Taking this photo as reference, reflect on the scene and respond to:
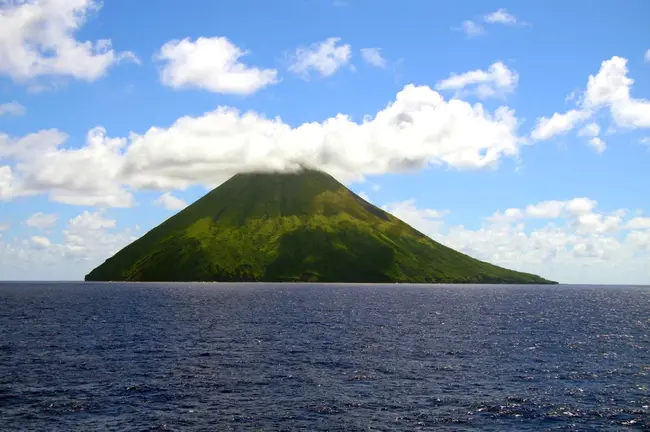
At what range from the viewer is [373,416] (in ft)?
182

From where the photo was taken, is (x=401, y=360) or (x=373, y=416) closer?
(x=373, y=416)

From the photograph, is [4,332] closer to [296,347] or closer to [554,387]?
[296,347]

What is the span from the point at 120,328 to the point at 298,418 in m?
87.2

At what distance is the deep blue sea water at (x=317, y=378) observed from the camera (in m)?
54.4

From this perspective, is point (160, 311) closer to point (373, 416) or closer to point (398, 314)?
point (398, 314)

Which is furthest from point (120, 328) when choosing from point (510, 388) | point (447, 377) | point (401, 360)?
point (510, 388)

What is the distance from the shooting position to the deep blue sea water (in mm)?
54406

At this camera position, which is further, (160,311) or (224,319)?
(160,311)

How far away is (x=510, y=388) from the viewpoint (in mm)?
68688

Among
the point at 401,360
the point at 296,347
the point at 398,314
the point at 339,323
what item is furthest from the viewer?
the point at 398,314

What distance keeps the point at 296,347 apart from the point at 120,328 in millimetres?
51311

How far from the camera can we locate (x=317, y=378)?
2894 inches

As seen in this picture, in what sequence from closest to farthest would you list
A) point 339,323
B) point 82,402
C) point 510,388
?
point 82,402 → point 510,388 → point 339,323

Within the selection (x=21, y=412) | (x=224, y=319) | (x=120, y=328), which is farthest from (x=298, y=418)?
(x=224, y=319)
